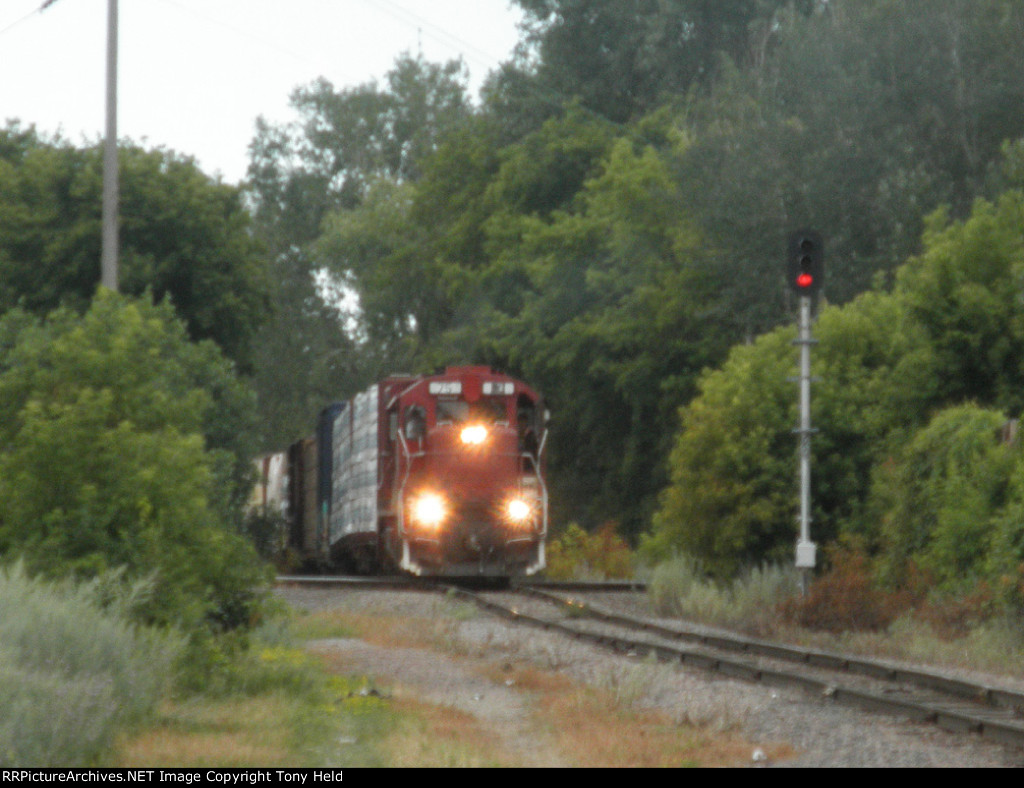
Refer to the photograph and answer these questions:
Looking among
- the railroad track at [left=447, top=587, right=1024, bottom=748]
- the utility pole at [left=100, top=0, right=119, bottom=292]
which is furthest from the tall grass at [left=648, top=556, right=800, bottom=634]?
the utility pole at [left=100, top=0, right=119, bottom=292]

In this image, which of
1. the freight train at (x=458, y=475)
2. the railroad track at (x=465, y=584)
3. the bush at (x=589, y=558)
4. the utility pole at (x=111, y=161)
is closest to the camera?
the utility pole at (x=111, y=161)

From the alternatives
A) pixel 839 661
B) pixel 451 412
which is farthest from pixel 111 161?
pixel 839 661

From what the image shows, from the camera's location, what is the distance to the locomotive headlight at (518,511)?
26797 mm

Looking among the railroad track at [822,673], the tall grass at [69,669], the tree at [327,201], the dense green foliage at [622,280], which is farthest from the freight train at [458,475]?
the tree at [327,201]

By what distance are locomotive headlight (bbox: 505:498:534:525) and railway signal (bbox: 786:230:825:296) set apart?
7.53 m

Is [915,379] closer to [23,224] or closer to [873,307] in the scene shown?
[873,307]

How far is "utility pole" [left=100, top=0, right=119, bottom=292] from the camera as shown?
2103cm

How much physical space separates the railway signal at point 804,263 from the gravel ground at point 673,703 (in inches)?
219

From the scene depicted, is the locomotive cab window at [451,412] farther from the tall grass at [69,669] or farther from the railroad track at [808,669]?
the tall grass at [69,669]

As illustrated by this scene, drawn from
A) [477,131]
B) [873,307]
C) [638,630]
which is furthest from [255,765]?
[477,131]

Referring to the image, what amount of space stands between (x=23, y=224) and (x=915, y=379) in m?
20.5

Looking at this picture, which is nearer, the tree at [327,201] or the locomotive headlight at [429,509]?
the locomotive headlight at [429,509]

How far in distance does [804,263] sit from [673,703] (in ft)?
30.1

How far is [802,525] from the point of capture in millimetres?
20219
